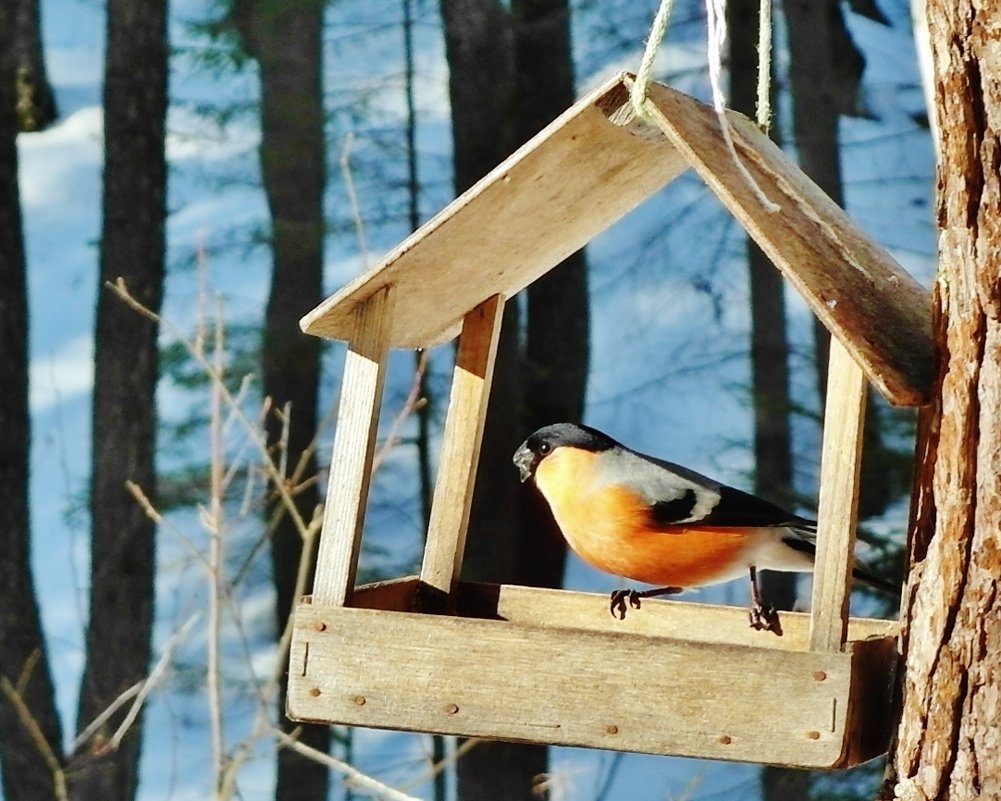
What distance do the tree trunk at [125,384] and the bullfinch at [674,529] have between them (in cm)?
308

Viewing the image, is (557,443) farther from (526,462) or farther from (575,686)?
(575,686)

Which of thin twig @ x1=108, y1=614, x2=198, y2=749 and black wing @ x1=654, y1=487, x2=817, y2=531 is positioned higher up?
black wing @ x1=654, y1=487, x2=817, y2=531

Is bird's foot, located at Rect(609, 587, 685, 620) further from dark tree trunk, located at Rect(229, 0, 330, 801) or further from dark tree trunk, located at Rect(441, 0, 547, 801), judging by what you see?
dark tree trunk, located at Rect(229, 0, 330, 801)

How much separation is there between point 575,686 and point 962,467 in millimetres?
449

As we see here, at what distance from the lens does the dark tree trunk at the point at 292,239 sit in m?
4.57

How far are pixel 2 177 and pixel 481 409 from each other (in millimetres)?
3353

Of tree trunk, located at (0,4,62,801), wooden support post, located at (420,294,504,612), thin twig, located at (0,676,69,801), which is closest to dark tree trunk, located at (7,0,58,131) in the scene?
tree trunk, located at (0,4,62,801)

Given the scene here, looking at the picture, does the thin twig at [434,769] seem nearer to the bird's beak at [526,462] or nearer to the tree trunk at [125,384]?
the bird's beak at [526,462]

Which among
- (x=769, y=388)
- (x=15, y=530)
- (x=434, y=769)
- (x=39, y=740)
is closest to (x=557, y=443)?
(x=434, y=769)

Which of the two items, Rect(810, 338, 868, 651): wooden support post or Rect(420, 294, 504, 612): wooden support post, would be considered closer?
Rect(810, 338, 868, 651): wooden support post

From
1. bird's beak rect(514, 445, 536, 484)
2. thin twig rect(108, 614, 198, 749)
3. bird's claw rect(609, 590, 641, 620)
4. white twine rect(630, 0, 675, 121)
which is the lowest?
thin twig rect(108, 614, 198, 749)

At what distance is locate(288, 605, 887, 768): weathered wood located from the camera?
1338 millimetres

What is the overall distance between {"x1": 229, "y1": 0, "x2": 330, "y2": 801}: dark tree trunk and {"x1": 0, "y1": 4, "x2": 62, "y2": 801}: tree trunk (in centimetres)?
80

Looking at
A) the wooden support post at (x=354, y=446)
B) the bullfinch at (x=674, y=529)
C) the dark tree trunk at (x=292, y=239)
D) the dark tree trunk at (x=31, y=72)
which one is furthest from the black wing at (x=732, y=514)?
the dark tree trunk at (x=31, y=72)
